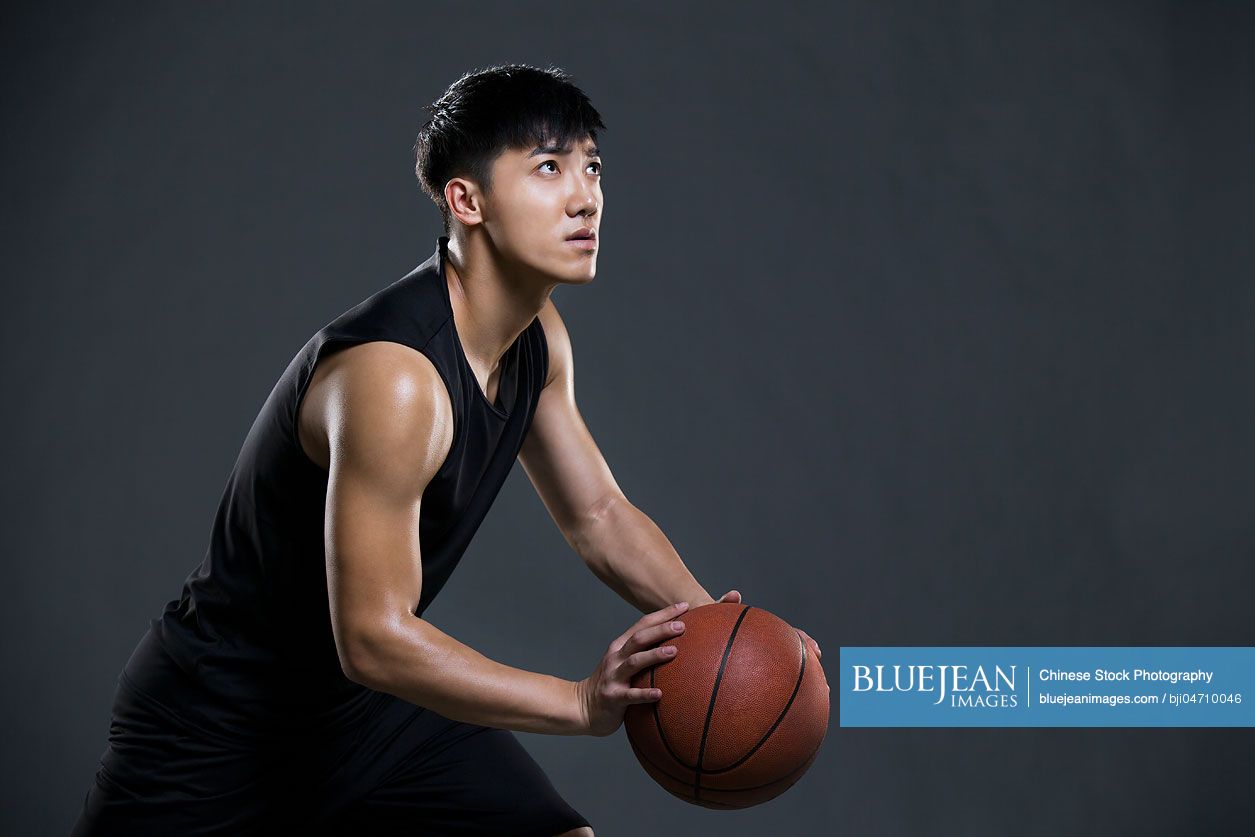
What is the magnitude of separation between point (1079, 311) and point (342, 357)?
11.3 feet

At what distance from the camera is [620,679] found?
207cm

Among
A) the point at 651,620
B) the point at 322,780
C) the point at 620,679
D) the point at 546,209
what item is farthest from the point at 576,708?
the point at 546,209

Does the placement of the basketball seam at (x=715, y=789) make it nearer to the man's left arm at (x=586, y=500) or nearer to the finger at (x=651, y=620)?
the finger at (x=651, y=620)

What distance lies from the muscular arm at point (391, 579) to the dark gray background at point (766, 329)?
92.3 inches

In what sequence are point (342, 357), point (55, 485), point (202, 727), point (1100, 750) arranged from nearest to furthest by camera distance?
1. point (342, 357)
2. point (202, 727)
3. point (55, 485)
4. point (1100, 750)

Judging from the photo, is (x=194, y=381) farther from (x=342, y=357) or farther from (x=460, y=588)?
(x=342, y=357)

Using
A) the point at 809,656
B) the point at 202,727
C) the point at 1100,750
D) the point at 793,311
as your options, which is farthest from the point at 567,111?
the point at 1100,750

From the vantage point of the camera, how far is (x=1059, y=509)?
15.4 ft

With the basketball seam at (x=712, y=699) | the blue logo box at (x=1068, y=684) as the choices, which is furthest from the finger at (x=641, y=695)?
the blue logo box at (x=1068, y=684)

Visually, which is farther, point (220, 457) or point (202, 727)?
point (220, 457)

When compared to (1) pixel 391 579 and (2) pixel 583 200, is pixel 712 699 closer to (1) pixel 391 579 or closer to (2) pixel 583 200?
(1) pixel 391 579

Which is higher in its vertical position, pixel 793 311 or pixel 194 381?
pixel 793 311

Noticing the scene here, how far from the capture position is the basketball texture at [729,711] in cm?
215

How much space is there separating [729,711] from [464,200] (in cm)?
111
